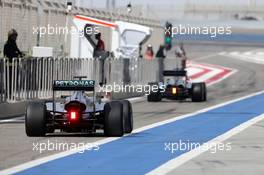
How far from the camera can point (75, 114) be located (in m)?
15.4

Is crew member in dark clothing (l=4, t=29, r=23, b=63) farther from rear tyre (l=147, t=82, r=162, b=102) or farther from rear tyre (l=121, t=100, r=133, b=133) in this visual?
rear tyre (l=121, t=100, r=133, b=133)

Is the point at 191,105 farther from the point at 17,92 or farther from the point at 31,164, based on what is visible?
the point at 31,164

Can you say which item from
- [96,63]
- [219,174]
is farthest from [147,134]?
[96,63]

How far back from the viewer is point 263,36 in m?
111

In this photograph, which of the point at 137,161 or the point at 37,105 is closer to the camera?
the point at 137,161

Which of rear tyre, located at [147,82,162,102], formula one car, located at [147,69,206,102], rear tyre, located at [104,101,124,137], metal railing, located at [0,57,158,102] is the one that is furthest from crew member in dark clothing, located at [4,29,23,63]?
rear tyre, located at [104,101,124,137]

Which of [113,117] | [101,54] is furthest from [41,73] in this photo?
[113,117]

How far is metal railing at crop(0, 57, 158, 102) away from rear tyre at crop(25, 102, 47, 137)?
5522 mm

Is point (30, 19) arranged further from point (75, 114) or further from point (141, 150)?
point (141, 150)

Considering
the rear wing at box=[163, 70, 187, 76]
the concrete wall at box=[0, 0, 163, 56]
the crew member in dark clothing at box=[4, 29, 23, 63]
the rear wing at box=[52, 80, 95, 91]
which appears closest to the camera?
the rear wing at box=[52, 80, 95, 91]

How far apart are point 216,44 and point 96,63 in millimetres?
72067

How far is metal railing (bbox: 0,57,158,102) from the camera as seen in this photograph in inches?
848

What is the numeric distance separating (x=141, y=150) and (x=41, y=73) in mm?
10836

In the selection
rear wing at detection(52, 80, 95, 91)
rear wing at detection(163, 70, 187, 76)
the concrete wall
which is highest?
the concrete wall
